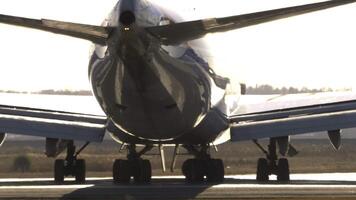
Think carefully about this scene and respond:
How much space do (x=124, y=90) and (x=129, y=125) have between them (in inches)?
107

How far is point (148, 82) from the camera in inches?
1126

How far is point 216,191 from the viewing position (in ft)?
95.1

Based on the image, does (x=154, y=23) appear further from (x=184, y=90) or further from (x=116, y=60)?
(x=184, y=90)

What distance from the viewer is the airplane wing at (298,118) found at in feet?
115

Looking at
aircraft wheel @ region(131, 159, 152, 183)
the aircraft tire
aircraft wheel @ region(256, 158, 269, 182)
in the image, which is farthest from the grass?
the aircraft tire

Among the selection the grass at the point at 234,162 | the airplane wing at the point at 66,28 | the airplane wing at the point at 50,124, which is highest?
the airplane wing at the point at 66,28

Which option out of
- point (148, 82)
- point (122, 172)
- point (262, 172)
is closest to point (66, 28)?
point (148, 82)

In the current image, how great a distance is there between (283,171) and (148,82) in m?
12.3

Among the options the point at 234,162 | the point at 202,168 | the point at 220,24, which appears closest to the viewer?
the point at 220,24

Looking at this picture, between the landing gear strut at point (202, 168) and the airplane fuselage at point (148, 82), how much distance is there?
8.05 feet

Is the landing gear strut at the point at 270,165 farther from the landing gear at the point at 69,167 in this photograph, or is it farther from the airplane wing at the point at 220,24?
the airplane wing at the point at 220,24

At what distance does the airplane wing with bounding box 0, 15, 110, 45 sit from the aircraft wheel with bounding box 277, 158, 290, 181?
1429 cm

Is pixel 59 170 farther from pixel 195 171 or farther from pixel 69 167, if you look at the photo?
pixel 195 171

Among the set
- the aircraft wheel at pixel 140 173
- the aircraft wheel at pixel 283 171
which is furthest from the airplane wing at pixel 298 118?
the aircraft wheel at pixel 140 173
